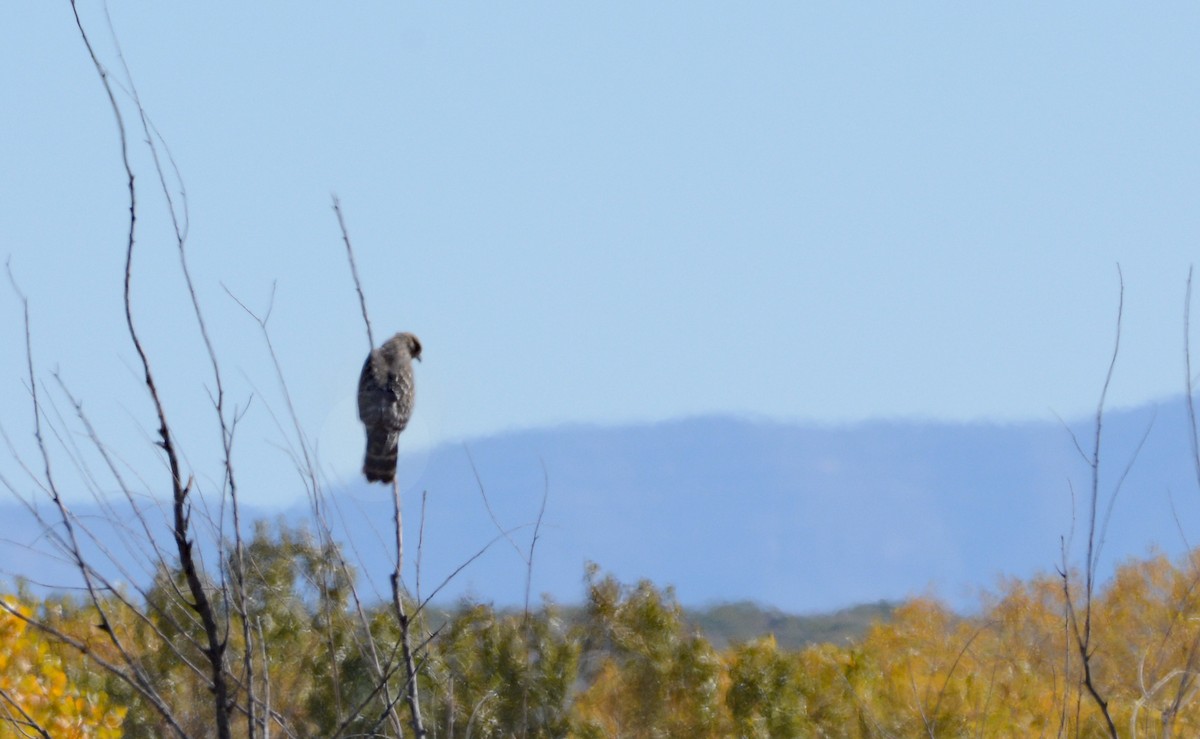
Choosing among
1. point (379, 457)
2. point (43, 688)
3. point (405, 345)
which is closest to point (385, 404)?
point (379, 457)

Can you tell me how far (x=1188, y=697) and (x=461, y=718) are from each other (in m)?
19.9

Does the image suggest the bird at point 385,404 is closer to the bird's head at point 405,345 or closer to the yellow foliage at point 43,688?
the bird's head at point 405,345

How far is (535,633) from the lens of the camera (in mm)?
21781

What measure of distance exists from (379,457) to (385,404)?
47 cm

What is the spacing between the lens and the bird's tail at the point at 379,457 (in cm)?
762

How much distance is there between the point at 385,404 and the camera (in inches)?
316

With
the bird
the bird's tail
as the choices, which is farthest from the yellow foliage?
the bird's tail

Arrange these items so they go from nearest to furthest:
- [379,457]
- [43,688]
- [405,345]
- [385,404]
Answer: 1. [379,457]
2. [385,404]
3. [405,345]
4. [43,688]

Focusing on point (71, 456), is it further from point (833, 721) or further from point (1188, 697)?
point (833, 721)

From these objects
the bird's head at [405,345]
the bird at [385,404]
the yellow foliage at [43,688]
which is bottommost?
the yellow foliage at [43,688]

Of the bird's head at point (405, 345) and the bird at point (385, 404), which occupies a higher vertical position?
the bird's head at point (405, 345)

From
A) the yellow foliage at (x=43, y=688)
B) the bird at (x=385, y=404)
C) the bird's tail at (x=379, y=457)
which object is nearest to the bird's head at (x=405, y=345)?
the bird at (x=385, y=404)

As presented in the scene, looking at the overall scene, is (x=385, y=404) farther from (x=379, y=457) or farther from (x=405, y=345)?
(x=405, y=345)

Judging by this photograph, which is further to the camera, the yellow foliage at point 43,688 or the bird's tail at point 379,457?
the yellow foliage at point 43,688
